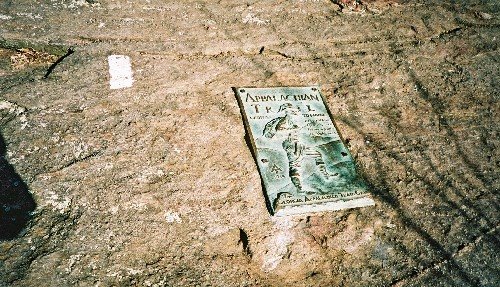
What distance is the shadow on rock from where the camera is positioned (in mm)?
1684

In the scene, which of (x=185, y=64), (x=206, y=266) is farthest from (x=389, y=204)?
(x=185, y=64)

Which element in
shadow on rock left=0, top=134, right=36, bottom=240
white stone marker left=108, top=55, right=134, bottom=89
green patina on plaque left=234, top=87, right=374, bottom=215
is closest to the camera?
shadow on rock left=0, top=134, right=36, bottom=240

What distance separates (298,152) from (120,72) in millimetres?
1174

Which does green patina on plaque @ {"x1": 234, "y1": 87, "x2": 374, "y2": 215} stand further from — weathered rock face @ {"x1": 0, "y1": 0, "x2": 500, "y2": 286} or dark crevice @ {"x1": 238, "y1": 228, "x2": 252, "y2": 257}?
dark crevice @ {"x1": 238, "y1": 228, "x2": 252, "y2": 257}

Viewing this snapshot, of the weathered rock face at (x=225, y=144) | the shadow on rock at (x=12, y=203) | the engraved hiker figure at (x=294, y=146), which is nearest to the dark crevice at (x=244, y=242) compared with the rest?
the weathered rock face at (x=225, y=144)

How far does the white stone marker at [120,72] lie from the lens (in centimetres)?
234

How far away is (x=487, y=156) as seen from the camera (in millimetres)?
2225

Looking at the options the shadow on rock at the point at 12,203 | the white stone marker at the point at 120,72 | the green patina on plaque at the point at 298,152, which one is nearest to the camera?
the shadow on rock at the point at 12,203

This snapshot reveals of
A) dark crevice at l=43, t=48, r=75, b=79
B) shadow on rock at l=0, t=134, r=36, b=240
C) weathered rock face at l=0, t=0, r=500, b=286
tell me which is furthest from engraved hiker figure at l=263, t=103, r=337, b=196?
dark crevice at l=43, t=48, r=75, b=79

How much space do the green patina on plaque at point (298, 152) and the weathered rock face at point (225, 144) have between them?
7cm

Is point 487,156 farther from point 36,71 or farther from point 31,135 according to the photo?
point 36,71

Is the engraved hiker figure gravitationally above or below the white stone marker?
below

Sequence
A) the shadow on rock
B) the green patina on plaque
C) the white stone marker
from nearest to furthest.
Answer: the shadow on rock, the green patina on plaque, the white stone marker

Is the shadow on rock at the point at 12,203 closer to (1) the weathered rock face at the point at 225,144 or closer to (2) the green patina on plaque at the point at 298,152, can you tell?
(1) the weathered rock face at the point at 225,144
